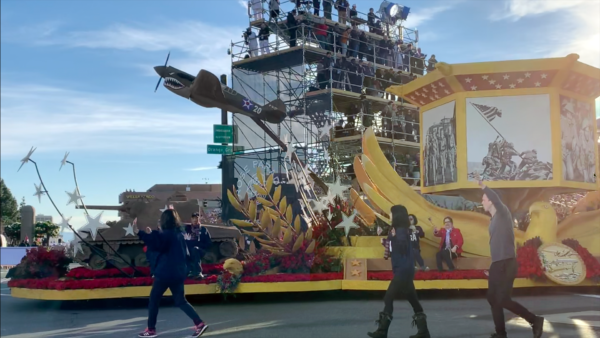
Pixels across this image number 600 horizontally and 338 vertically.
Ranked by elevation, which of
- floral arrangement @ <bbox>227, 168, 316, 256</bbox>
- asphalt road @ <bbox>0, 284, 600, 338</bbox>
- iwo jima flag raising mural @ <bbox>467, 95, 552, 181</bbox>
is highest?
iwo jima flag raising mural @ <bbox>467, 95, 552, 181</bbox>

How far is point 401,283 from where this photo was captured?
21.7ft

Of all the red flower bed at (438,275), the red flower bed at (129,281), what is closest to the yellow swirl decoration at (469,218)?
the red flower bed at (438,275)

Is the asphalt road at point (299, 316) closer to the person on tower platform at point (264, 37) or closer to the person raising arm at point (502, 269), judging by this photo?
the person raising arm at point (502, 269)

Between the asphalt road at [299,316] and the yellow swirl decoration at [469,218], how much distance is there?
3.99ft

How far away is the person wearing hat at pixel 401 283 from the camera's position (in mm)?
6590

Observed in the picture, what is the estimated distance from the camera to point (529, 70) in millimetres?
11797

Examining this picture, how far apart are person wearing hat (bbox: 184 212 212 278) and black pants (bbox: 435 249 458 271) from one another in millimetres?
4550

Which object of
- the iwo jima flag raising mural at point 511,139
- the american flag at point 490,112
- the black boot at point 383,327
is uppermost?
the american flag at point 490,112

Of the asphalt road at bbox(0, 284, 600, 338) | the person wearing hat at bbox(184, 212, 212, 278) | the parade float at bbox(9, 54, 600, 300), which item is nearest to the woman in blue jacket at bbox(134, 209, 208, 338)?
the asphalt road at bbox(0, 284, 600, 338)

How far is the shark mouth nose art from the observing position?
12.5 m

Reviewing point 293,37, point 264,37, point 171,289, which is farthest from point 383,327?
point 264,37

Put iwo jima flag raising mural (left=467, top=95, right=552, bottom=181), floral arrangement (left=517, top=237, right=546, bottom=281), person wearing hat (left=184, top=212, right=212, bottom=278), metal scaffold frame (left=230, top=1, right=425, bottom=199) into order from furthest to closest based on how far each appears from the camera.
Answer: metal scaffold frame (left=230, top=1, right=425, bottom=199) < iwo jima flag raising mural (left=467, top=95, right=552, bottom=181) < floral arrangement (left=517, top=237, right=546, bottom=281) < person wearing hat (left=184, top=212, right=212, bottom=278)

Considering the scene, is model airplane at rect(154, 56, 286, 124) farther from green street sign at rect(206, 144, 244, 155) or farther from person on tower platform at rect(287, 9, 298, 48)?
green street sign at rect(206, 144, 244, 155)

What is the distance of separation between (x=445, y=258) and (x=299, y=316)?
3902 mm
